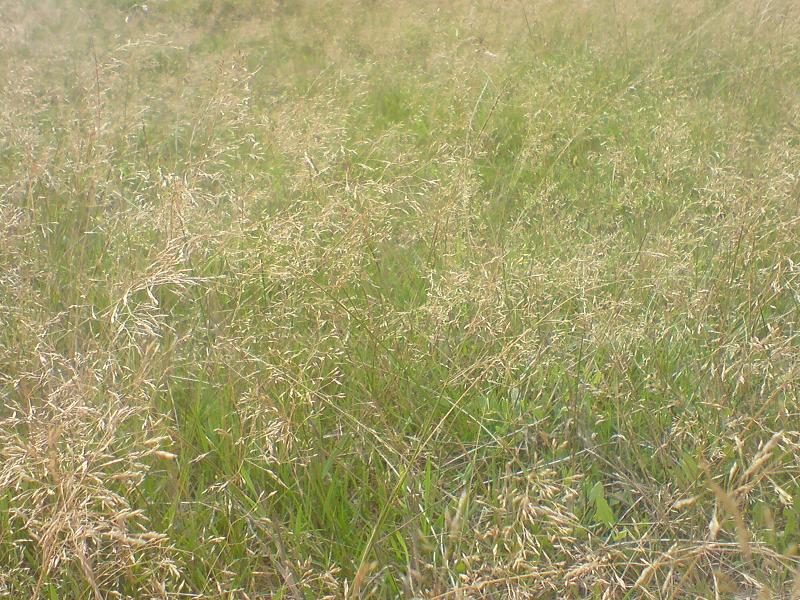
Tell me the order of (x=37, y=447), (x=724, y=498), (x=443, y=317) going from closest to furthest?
1. (x=724, y=498)
2. (x=37, y=447)
3. (x=443, y=317)

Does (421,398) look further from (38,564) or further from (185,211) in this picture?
(38,564)

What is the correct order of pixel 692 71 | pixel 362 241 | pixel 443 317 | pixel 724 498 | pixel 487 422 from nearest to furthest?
pixel 724 498, pixel 443 317, pixel 487 422, pixel 362 241, pixel 692 71

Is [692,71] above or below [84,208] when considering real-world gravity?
below

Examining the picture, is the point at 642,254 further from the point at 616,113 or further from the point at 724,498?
the point at 616,113

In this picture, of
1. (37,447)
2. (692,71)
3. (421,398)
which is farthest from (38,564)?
(692,71)

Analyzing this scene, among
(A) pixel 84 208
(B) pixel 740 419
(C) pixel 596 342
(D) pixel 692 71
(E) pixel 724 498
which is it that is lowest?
(D) pixel 692 71

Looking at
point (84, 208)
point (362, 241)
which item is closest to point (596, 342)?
point (362, 241)

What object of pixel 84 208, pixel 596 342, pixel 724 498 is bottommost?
pixel 84 208

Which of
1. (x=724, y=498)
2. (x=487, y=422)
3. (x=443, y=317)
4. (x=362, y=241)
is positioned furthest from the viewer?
(x=362, y=241)

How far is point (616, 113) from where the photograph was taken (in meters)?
3.59

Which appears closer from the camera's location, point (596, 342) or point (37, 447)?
point (37, 447)

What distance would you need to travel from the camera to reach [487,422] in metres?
1.78

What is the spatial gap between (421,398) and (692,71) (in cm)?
299

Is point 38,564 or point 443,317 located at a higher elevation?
point 443,317
